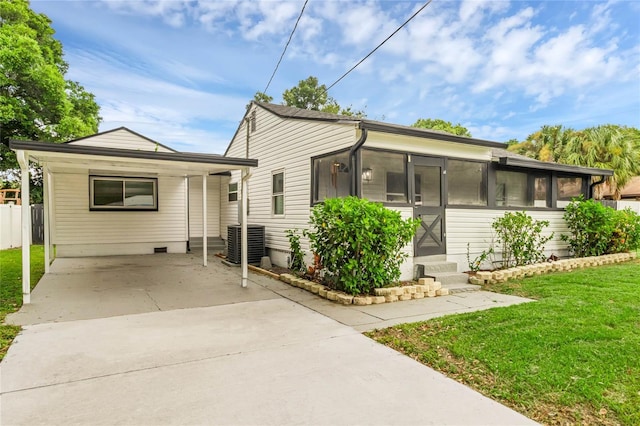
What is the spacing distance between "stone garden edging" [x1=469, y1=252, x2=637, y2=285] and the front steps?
0.23 meters

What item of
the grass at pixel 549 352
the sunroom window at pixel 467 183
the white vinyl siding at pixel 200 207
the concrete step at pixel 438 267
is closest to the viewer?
the grass at pixel 549 352

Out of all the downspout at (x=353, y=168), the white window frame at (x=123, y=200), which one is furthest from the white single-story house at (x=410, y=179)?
the white window frame at (x=123, y=200)

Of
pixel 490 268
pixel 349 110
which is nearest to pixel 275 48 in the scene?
pixel 490 268

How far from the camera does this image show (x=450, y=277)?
6.89m

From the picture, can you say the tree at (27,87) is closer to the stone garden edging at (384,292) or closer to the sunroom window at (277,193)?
the sunroom window at (277,193)

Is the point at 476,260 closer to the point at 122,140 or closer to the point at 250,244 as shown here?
the point at 250,244

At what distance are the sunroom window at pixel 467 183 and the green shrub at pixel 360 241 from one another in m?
2.24

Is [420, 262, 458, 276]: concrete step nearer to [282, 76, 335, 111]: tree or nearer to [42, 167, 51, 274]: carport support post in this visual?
[42, 167, 51, 274]: carport support post

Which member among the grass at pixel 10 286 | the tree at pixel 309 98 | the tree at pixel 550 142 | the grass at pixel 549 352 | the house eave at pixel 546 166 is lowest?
the grass at pixel 549 352

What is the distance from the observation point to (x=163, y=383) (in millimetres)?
2781

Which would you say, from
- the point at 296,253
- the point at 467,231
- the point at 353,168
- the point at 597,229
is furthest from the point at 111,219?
the point at 597,229

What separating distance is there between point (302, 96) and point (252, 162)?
→ 24.6 metres

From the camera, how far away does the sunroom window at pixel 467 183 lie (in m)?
7.67

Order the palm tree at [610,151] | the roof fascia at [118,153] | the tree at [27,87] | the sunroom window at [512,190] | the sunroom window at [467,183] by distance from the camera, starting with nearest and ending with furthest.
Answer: the roof fascia at [118,153] → the sunroom window at [467,183] → the sunroom window at [512,190] → the tree at [27,87] → the palm tree at [610,151]
